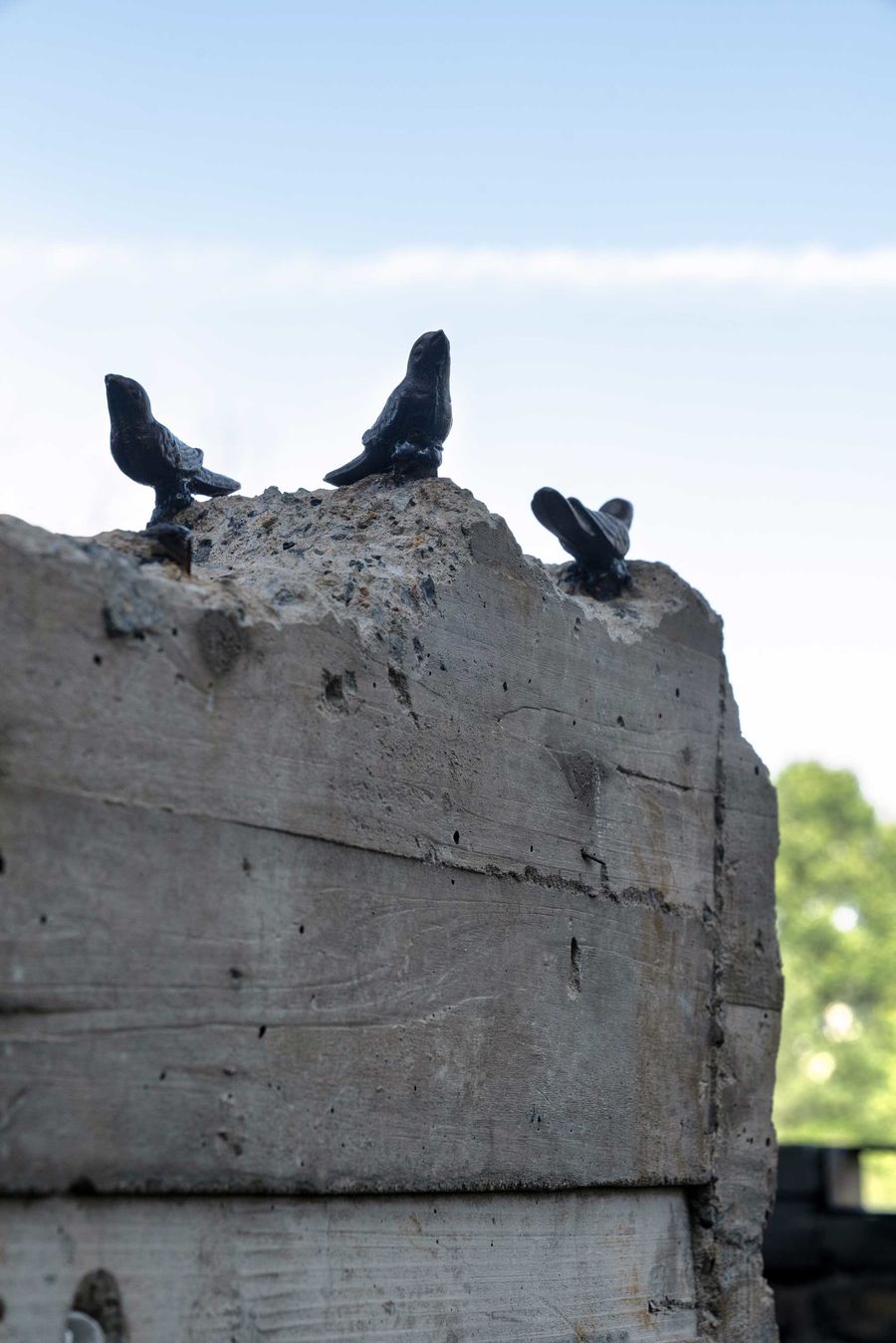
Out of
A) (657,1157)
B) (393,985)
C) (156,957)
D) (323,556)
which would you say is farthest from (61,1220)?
(657,1157)

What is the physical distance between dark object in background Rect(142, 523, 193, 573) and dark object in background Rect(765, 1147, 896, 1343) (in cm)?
733

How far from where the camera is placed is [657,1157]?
10.9ft

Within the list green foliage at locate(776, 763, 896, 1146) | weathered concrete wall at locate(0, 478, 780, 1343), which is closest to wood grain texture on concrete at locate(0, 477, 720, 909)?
weathered concrete wall at locate(0, 478, 780, 1343)

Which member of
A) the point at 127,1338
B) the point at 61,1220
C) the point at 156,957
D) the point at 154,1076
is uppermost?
the point at 156,957

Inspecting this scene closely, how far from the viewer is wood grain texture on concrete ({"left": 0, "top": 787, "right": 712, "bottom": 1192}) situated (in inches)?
84.4

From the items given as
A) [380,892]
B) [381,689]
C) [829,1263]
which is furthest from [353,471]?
[829,1263]

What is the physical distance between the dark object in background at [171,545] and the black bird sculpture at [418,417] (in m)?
0.79

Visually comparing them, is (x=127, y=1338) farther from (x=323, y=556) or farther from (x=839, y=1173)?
(x=839, y=1173)

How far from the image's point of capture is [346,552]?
3.02 meters

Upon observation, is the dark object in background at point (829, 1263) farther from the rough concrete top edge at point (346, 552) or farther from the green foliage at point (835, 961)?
the green foliage at point (835, 961)

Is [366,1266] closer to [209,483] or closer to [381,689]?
[381,689]

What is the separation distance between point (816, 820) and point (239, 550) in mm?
→ 27402

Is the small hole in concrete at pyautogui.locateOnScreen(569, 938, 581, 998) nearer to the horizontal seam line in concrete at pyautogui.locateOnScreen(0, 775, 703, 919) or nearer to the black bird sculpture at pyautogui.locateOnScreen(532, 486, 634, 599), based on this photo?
the horizontal seam line in concrete at pyautogui.locateOnScreen(0, 775, 703, 919)

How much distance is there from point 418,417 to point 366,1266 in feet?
5.81
